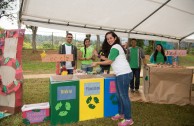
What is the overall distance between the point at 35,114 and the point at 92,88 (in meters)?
1.17

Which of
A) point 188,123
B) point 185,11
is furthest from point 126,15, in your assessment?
point 188,123

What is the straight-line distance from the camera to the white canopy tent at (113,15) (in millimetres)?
4289

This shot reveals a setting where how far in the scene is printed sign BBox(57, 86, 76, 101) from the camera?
3497 millimetres

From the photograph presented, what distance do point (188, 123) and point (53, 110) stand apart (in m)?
2.61

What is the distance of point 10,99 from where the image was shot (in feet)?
13.1

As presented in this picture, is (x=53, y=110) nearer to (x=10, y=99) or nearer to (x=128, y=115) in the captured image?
(x=10, y=99)

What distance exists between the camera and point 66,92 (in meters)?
3.55

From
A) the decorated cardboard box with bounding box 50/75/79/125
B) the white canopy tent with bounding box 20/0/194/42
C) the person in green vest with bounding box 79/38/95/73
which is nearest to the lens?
the decorated cardboard box with bounding box 50/75/79/125

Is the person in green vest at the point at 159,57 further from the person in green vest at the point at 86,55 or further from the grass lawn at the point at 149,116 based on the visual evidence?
the person in green vest at the point at 86,55

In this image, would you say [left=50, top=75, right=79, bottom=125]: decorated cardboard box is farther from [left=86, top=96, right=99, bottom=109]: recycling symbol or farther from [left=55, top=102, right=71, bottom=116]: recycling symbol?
[left=86, top=96, right=99, bottom=109]: recycling symbol

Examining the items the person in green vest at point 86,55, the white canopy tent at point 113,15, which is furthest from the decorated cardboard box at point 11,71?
the person in green vest at point 86,55

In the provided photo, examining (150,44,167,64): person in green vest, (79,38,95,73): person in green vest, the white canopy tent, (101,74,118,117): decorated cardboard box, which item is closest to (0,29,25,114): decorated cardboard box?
the white canopy tent

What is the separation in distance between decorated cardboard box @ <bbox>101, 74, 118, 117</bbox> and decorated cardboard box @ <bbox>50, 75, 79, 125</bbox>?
608 mm

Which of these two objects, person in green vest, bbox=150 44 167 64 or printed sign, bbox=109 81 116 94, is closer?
printed sign, bbox=109 81 116 94
